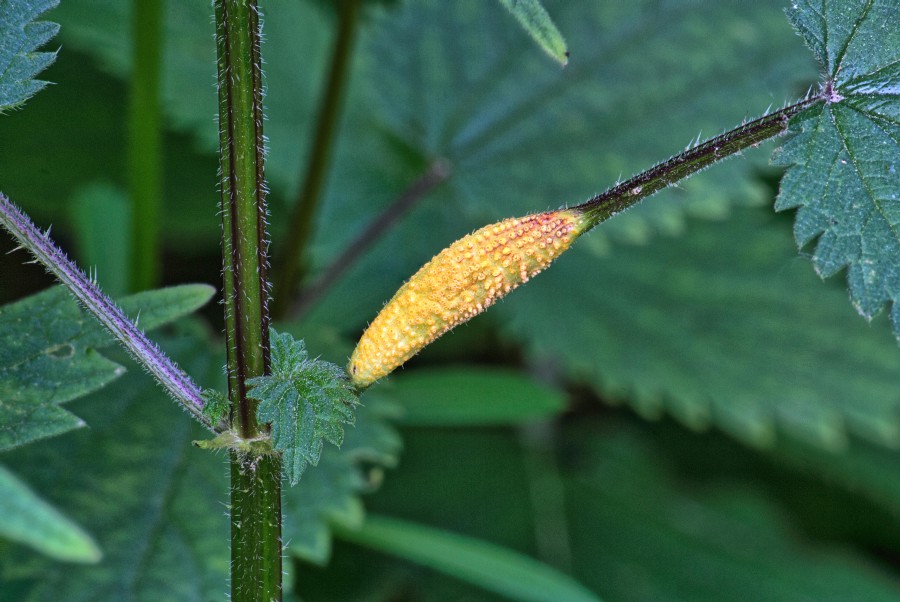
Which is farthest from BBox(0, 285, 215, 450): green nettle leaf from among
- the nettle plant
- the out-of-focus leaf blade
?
the out-of-focus leaf blade

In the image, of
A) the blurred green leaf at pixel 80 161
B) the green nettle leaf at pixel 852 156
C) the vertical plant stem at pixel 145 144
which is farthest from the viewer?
the blurred green leaf at pixel 80 161

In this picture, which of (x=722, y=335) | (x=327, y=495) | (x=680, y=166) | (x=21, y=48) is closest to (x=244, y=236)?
(x=21, y=48)

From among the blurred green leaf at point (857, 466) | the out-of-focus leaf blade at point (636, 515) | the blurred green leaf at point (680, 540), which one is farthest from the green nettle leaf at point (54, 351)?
the blurred green leaf at point (857, 466)

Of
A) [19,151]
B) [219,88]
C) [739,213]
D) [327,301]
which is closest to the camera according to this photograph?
[219,88]

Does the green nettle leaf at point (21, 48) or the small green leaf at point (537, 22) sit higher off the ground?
the small green leaf at point (537, 22)

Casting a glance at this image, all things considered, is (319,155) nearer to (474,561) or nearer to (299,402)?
(474,561)

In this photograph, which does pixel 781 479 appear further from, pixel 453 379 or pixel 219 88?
pixel 219 88

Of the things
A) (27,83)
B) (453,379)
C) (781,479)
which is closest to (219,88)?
(27,83)

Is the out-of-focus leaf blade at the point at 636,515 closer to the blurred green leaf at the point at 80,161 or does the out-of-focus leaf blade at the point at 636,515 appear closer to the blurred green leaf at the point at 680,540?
the blurred green leaf at the point at 680,540
